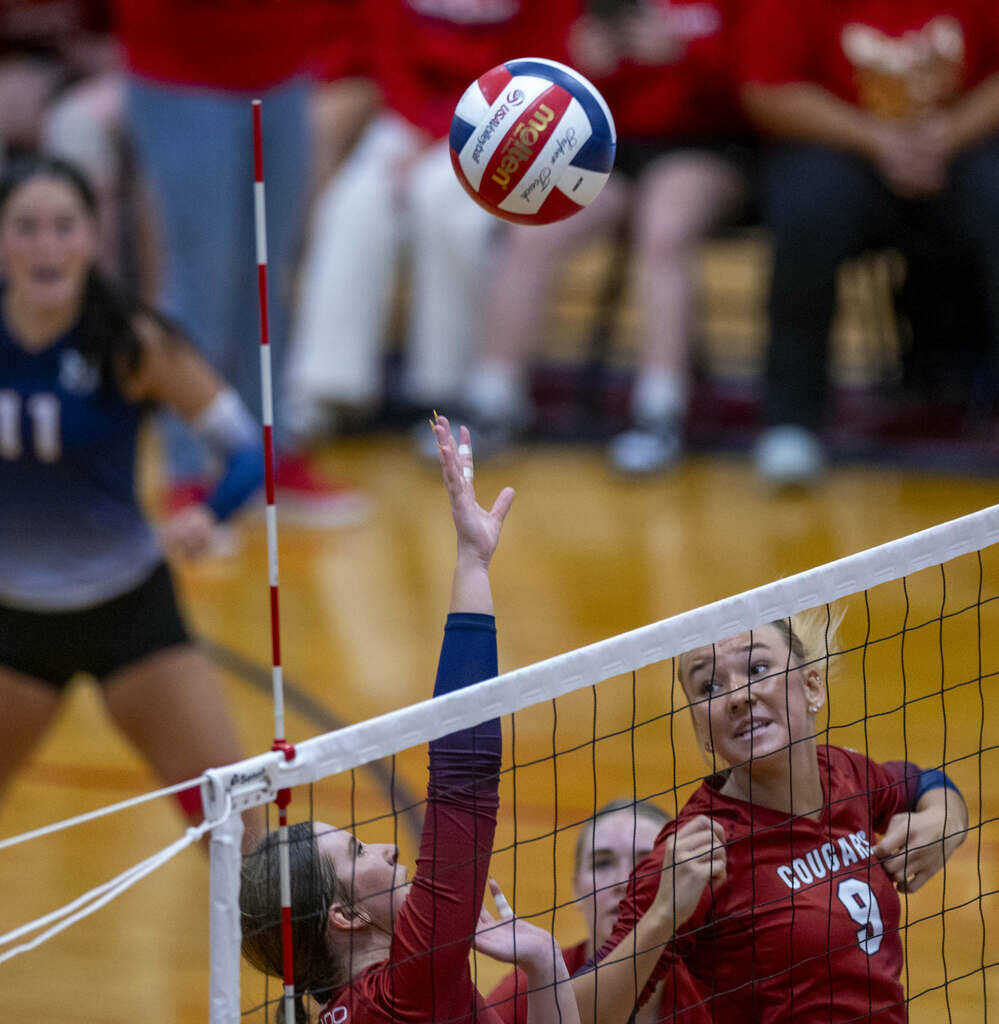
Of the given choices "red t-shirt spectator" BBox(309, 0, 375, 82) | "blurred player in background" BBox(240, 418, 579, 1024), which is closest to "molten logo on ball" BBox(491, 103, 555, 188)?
"blurred player in background" BBox(240, 418, 579, 1024)

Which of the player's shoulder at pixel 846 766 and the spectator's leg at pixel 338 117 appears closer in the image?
the player's shoulder at pixel 846 766

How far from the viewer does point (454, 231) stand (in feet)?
21.9

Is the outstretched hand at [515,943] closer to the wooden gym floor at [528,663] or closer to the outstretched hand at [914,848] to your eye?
the wooden gym floor at [528,663]

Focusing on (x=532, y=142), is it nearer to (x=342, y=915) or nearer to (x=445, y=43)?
(x=342, y=915)

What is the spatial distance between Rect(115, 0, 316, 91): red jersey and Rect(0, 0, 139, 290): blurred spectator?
3.48 ft

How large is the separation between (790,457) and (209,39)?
2613 millimetres

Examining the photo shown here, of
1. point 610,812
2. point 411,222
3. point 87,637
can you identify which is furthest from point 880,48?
point 610,812

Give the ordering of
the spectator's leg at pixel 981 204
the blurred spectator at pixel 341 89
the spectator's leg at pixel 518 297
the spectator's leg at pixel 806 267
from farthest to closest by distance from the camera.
Result: 1. the blurred spectator at pixel 341 89
2. the spectator's leg at pixel 518 297
3. the spectator's leg at pixel 806 267
4. the spectator's leg at pixel 981 204

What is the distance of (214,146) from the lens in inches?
226

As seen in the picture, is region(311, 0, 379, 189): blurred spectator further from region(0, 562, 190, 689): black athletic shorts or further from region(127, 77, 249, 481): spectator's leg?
region(0, 562, 190, 689): black athletic shorts

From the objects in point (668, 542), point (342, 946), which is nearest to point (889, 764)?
point (342, 946)

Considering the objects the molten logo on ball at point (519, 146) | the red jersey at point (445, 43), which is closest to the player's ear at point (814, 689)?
the molten logo on ball at point (519, 146)

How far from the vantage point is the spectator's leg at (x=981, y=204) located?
5840 mm

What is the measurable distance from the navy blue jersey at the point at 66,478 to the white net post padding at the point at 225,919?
1.40m
